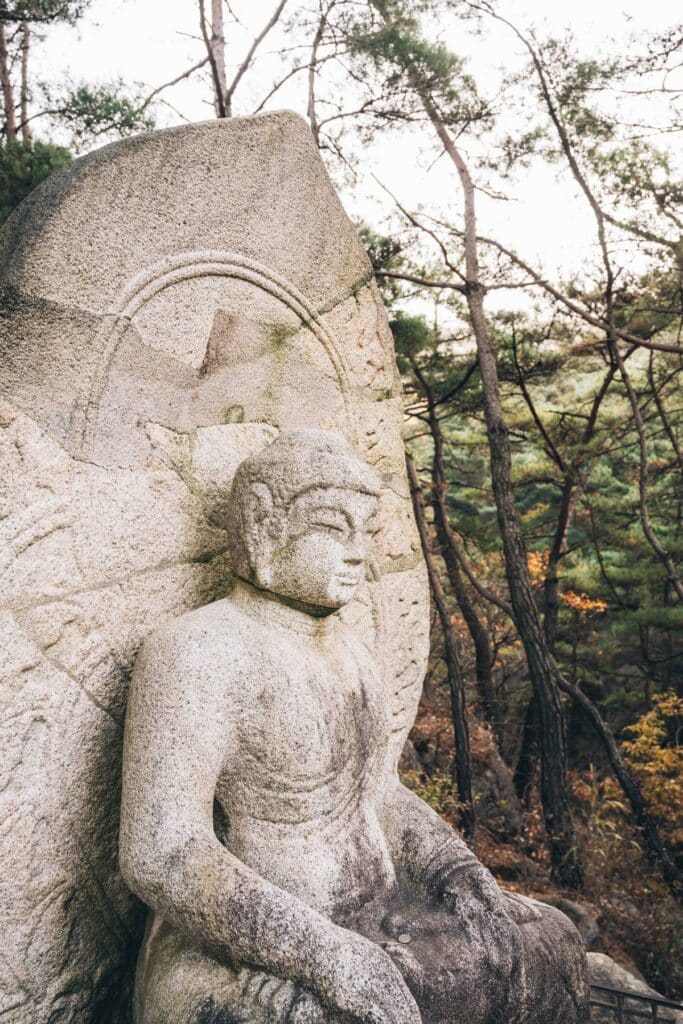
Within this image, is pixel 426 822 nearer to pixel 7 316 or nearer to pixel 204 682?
pixel 204 682

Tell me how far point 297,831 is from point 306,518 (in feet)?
3.09

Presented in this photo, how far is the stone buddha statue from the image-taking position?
2.21 metres

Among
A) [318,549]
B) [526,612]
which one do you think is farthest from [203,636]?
[526,612]

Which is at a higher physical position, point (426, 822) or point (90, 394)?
point (90, 394)

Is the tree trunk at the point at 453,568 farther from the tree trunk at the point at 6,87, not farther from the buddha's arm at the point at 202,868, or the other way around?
the buddha's arm at the point at 202,868

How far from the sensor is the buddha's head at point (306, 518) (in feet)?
8.70

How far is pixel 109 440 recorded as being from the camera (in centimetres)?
284

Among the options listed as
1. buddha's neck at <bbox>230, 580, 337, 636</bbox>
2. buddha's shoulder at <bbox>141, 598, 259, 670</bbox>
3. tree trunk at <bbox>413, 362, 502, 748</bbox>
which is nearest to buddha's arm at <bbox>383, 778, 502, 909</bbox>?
buddha's neck at <bbox>230, 580, 337, 636</bbox>

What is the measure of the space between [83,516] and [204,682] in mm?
684

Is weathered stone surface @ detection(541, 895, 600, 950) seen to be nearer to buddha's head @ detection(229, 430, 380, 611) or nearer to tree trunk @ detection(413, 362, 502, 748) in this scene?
tree trunk @ detection(413, 362, 502, 748)

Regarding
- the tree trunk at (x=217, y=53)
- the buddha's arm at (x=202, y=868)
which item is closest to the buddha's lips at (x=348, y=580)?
the buddha's arm at (x=202, y=868)

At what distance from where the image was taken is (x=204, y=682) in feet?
8.21

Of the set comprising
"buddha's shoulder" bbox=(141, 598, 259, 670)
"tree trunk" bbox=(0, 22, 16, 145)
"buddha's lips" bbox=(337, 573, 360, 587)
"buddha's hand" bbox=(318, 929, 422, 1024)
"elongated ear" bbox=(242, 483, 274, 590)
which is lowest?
"buddha's hand" bbox=(318, 929, 422, 1024)

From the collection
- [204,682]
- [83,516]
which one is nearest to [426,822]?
[204,682]
